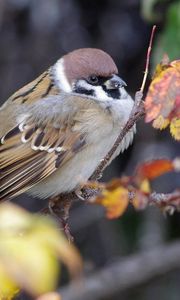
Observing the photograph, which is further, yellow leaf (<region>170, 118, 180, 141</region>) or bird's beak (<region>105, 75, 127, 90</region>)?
bird's beak (<region>105, 75, 127, 90</region>)

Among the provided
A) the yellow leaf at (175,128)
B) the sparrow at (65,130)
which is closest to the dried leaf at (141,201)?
the yellow leaf at (175,128)

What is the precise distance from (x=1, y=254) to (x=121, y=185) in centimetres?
44

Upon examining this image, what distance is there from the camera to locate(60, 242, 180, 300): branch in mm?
4203

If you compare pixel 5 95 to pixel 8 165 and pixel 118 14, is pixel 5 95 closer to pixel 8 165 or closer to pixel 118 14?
pixel 118 14

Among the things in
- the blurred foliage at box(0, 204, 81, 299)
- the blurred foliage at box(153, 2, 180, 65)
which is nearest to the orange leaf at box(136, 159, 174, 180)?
the blurred foliage at box(0, 204, 81, 299)

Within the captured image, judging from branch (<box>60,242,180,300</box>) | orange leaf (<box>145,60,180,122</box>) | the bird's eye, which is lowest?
branch (<box>60,242,180,300</box>)

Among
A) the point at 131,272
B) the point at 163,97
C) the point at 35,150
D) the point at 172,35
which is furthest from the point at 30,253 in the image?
the point at 131,272

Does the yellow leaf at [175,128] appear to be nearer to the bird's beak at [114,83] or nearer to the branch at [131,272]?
the bird's beak at [114,83]

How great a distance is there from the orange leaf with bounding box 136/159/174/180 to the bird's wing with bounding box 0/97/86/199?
148 cm

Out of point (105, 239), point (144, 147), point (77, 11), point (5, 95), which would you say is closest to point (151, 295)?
point (105, 239)

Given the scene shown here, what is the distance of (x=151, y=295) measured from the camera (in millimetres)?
4730

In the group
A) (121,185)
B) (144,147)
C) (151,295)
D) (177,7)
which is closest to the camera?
(121,185)

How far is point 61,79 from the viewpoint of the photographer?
3203 millimetres

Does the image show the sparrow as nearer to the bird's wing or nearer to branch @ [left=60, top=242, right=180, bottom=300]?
the bird's wing
